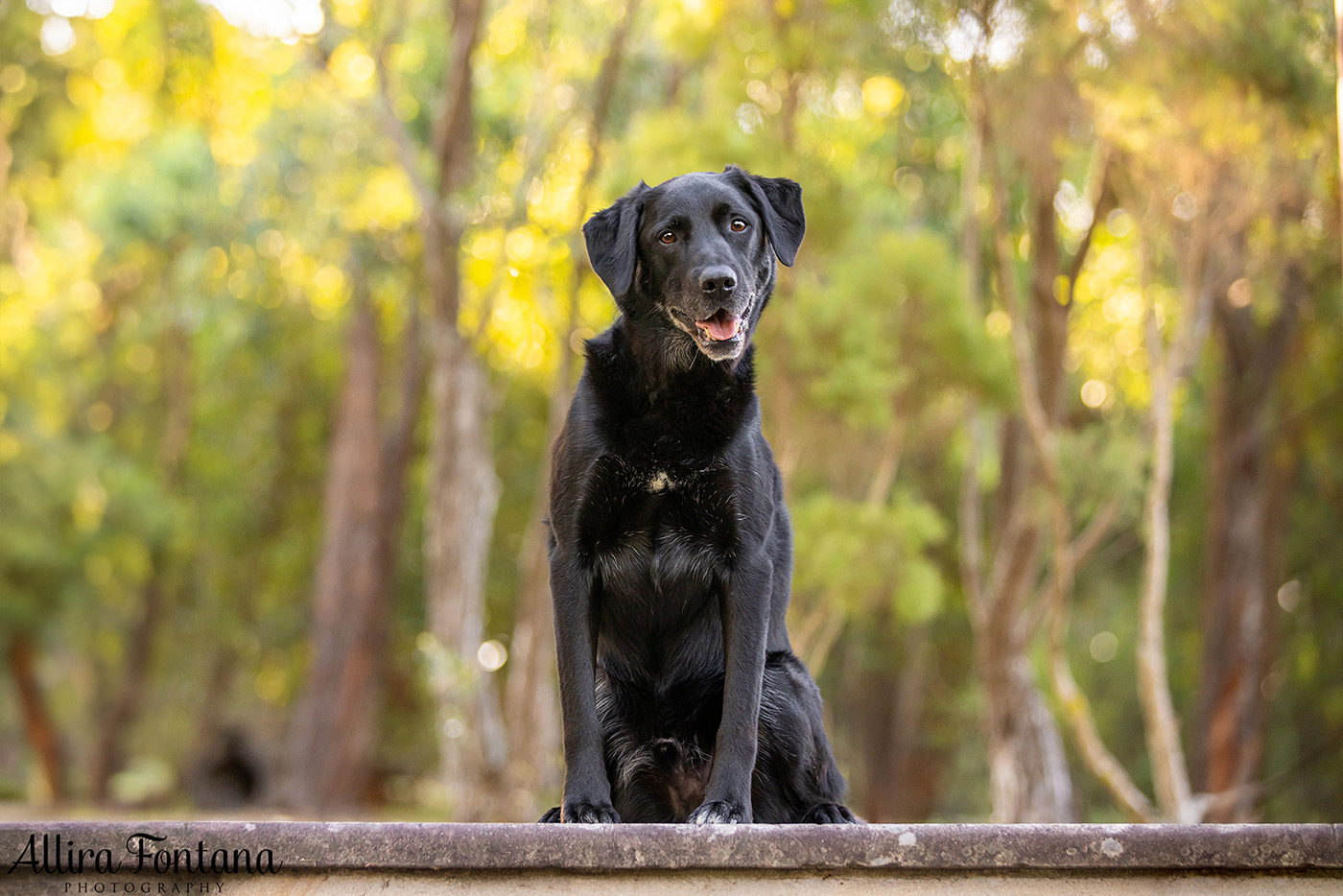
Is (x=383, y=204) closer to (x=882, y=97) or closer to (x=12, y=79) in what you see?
(x=882, y=97)

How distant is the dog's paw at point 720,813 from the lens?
270cm

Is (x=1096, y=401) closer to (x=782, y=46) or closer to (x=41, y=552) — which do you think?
(x=782, y=46)

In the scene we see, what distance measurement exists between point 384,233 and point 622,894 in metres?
13.3

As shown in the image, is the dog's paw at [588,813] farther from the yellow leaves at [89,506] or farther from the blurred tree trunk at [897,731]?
the yellow leaves at [89,506]

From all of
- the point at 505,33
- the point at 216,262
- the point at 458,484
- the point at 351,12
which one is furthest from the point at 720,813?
the point at 216,262

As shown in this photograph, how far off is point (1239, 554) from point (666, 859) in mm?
14423

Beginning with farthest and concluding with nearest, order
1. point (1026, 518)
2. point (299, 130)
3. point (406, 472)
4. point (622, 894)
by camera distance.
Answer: point (406, 472) < point (299, 130) < point (1026, 518) < point (622, 894)

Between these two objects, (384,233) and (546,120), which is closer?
(546,120)

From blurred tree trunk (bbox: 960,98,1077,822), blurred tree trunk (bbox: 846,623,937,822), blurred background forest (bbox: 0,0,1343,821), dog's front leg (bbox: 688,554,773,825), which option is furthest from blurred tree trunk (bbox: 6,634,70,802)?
dog's front leg (bbox: 688,554,773,825)

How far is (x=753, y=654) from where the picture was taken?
2.90m

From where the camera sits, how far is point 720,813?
271 centimetres

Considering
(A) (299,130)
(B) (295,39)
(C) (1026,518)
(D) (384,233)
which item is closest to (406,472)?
(D) (384,233)

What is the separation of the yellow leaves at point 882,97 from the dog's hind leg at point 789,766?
35.1ft

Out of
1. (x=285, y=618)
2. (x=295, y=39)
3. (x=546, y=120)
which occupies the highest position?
(x=295, y=39)
